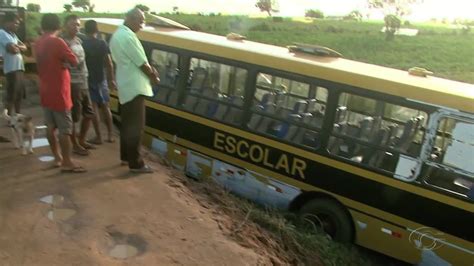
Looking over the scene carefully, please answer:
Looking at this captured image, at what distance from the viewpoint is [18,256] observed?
3.89m

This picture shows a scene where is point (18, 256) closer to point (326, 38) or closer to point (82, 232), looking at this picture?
point (82, 232)

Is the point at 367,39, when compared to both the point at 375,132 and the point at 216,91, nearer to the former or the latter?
the point at 216,91

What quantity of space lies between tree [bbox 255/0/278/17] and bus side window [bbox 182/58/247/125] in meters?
24.3

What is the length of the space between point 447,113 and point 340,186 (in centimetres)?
144

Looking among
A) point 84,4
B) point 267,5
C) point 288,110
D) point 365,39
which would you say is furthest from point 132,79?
point 267,5

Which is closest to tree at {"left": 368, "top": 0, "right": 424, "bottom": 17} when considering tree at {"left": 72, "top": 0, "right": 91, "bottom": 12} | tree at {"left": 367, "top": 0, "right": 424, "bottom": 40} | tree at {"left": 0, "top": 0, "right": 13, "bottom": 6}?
tree at {"left": 367, "top": 0, "right": 424, "bottom": 40}

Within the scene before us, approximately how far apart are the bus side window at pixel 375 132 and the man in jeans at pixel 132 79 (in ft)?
7.15

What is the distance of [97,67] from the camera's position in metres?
6.66

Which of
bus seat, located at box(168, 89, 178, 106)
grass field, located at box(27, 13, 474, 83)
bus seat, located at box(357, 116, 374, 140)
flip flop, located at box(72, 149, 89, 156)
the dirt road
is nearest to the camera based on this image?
the dirt road

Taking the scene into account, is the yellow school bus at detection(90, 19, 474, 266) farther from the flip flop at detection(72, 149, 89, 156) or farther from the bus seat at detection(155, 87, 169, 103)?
the flip flop at detection(72, 149, 89, 156)

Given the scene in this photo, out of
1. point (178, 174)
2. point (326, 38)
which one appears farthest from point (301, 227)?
point (326, 38)

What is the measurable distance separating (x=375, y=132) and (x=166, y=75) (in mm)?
3352

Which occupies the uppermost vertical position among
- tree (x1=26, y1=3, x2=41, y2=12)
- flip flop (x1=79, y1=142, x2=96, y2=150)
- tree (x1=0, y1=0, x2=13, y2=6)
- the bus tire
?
tree (x1=0, y1=0, x2=13, y2=6)

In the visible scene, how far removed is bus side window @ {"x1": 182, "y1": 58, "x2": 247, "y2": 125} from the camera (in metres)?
6.91
